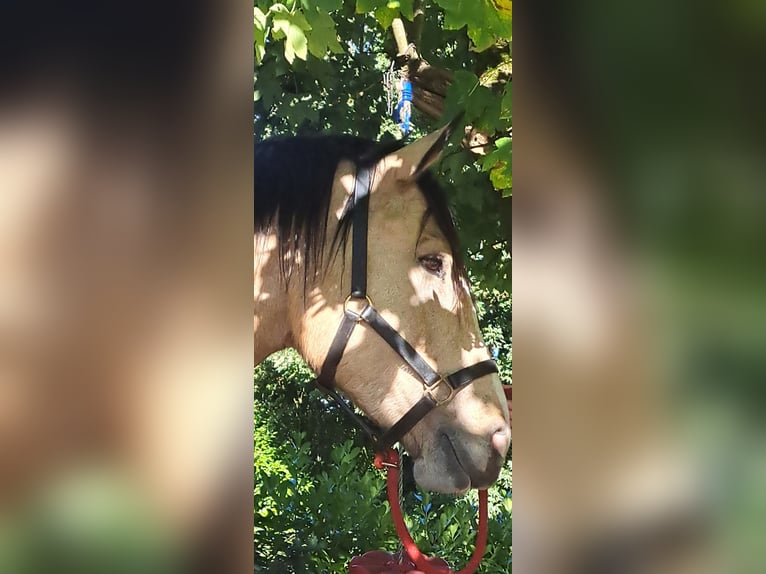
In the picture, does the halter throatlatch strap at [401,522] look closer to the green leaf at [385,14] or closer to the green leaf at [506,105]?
the green leaf at [506,105]

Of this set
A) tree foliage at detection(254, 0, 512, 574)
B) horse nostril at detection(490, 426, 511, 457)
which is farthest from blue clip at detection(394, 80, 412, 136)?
horse nostril at detection(490, 426, 511, 457)

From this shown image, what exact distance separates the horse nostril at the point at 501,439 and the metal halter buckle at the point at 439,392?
109 mm

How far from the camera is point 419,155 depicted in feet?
4.27

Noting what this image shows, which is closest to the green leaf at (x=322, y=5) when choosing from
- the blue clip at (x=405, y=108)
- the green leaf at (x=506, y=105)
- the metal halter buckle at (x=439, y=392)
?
the green leaf at (x=506, y=105)

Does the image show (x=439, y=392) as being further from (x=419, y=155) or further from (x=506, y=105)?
(x=506, y=105)

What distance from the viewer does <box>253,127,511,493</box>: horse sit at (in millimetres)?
1287

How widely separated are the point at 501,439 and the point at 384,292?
1.10 feet
